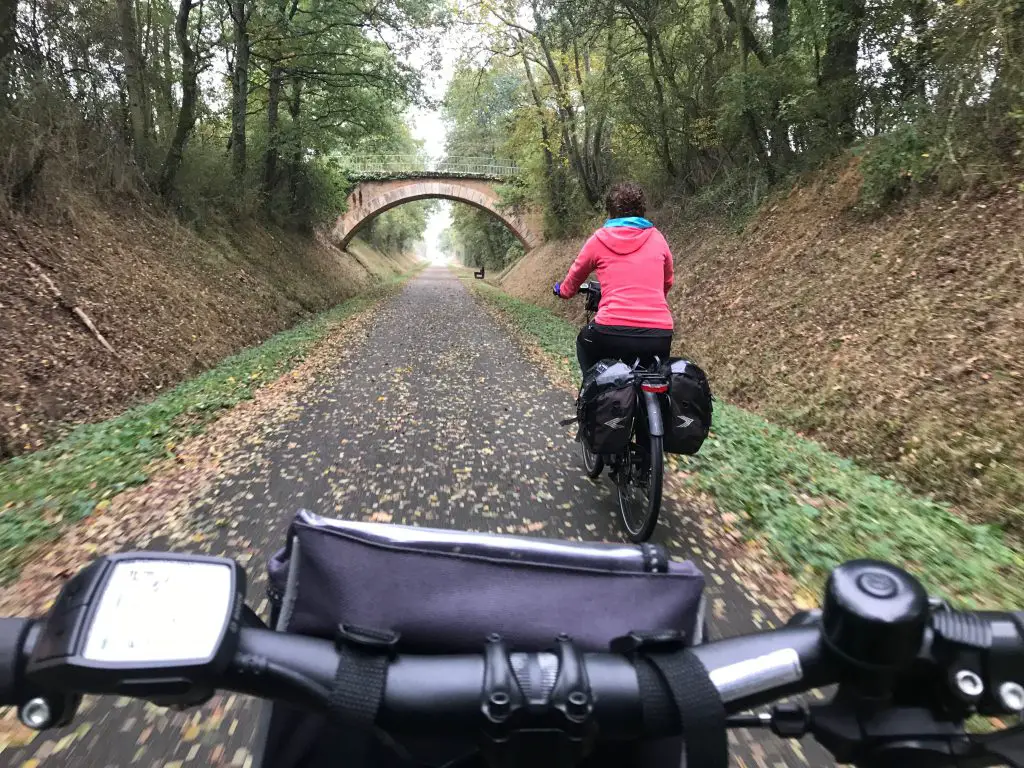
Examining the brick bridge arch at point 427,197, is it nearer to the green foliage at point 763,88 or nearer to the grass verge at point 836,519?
the green foliage at point 763,88

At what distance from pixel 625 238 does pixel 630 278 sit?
0.28m

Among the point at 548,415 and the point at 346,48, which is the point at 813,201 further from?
the point at 346,48

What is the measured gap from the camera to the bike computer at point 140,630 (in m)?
0.80

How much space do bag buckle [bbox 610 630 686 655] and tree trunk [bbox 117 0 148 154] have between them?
49.0 feet

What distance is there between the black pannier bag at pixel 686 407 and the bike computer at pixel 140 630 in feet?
10.5

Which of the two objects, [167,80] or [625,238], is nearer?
[625,238]

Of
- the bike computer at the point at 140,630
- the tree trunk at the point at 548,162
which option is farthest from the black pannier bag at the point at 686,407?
the tree trunk at the point at 548,162

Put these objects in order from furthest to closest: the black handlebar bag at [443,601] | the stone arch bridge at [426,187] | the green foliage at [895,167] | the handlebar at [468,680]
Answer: the stone arch bridge at [426,187]
the green foliage at [895,167]
the black handlebar bag at [443,601]
the handlebar at [468,680]

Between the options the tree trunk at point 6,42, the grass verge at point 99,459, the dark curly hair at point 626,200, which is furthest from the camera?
the tree trunk at point 6,42

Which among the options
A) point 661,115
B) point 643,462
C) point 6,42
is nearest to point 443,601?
point 643,462

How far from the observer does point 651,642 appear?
981 millimetres

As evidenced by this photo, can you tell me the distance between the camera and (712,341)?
10555mm

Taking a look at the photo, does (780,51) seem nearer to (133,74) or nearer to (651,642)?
(133,74)

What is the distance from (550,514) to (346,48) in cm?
1765
